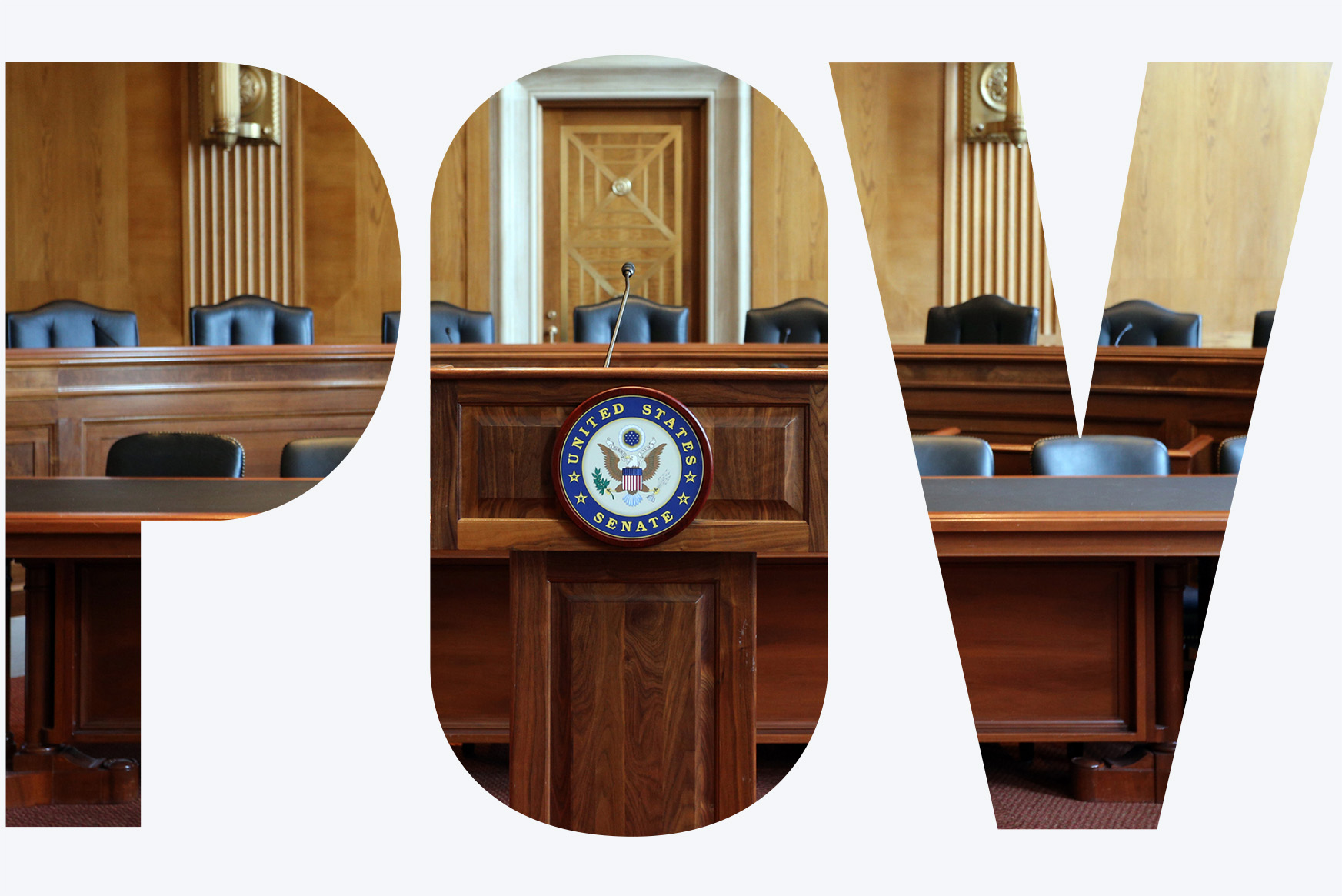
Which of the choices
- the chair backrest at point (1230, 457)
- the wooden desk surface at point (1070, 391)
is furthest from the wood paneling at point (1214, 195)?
the chair backrest at point (1230, 457)

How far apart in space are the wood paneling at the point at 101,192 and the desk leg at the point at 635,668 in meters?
6.46

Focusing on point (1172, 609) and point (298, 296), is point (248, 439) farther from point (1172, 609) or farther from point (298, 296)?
point (1172, 609)

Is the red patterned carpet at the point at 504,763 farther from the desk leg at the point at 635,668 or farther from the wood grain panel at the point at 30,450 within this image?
the wood grain panel at the point at 30,450

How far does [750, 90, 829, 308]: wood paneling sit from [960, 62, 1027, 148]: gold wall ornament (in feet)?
3.07

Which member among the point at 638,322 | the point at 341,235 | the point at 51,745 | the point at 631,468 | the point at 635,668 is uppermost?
the point at 341,235

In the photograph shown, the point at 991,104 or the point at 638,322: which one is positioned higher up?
the point at 991,104

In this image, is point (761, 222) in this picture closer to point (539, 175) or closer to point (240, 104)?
point (539, 175)

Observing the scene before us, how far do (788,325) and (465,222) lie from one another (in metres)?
2.55

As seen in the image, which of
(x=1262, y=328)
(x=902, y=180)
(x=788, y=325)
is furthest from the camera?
(x=902, y=180)

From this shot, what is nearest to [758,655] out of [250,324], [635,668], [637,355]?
[635,668]

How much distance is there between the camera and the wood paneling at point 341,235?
23.4 feet

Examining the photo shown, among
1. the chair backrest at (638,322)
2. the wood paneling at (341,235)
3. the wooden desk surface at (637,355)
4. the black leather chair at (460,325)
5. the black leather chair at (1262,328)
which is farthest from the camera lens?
the wood paneling at (341,235)

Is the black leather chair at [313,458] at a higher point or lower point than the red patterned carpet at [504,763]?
higher

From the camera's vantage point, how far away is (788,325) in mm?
5426
